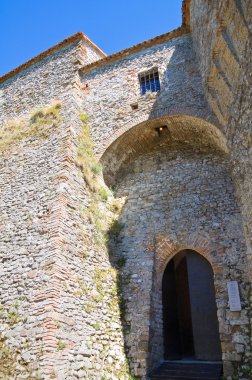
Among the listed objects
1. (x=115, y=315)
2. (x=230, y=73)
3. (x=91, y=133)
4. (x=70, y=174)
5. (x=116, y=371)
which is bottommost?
(x=116, y=371)

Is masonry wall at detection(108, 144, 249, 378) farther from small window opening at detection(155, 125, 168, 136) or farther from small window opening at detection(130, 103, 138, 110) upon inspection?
small window opening at detection(130, 103, 138, 110)

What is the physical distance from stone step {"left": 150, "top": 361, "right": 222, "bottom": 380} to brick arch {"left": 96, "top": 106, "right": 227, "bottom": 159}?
5701 mm

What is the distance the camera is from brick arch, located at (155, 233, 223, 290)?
789 cm

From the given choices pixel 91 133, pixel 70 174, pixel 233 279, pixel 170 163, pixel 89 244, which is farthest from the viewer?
pixel 91 133

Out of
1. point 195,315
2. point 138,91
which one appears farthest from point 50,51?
point 195,315

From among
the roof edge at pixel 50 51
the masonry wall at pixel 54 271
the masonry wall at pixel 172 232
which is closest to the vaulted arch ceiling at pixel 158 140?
the masonry wall at pixel 172 232

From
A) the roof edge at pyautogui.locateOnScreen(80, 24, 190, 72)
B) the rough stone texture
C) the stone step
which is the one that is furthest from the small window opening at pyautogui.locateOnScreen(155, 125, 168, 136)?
the stone step

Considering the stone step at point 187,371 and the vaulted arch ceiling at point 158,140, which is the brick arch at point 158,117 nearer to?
the vaulted arch ceiling at point 158,140

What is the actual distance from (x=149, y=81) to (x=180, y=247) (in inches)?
225

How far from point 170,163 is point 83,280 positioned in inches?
177

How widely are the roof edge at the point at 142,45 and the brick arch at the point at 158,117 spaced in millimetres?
3020

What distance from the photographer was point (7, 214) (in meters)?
8.26

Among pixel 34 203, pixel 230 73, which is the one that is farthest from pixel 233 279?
pixel 34 203

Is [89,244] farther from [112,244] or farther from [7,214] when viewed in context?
[7,214]
